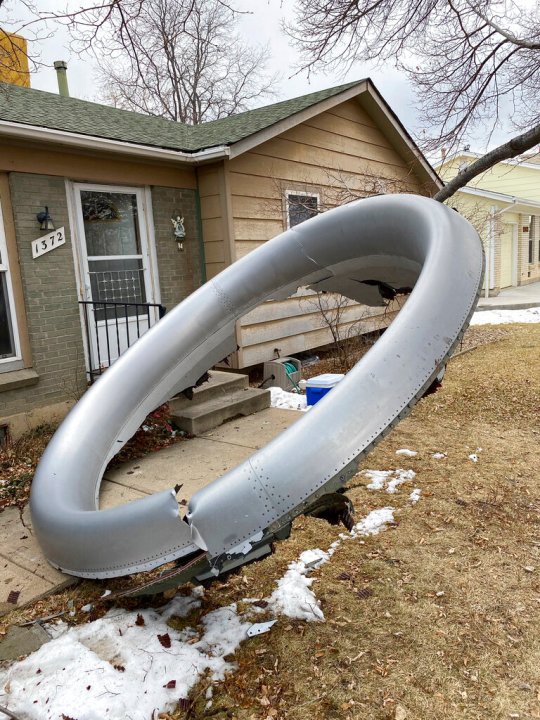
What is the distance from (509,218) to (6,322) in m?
19.2

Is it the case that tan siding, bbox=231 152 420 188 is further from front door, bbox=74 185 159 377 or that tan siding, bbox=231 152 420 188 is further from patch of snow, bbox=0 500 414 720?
patch of snow, bbox=0 500 414 720

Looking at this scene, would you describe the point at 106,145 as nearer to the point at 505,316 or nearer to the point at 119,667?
the point at 119,667

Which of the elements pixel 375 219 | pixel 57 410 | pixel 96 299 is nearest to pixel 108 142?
pixel 96 299

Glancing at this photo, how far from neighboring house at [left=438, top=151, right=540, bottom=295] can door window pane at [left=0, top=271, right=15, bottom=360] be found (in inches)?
532

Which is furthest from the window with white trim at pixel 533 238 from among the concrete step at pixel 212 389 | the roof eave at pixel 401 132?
the concrete step at pixel 212 389

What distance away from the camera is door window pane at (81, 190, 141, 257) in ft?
20.3

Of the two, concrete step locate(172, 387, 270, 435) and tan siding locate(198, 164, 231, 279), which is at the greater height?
tan siding locate(198, 164, 231, 279)

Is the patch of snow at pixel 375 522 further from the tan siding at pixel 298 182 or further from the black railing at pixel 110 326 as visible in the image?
the tan siding at pixel 298 182

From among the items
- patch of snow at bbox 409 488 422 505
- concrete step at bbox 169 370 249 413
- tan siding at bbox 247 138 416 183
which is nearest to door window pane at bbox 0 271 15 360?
concrete step at bbox 169 370 249 413

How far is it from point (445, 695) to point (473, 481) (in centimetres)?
228

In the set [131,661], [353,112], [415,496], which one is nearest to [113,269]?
[415,496]

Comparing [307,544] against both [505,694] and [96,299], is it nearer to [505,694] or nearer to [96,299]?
[505,694]

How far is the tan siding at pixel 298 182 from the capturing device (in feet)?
24.5

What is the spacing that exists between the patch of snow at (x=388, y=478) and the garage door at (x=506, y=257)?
17.4 metres
